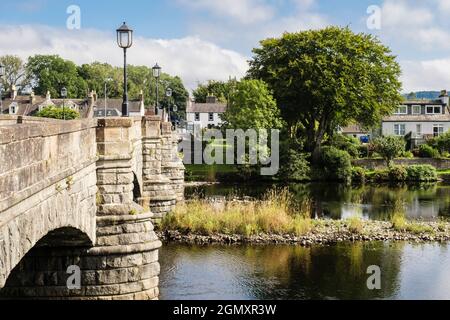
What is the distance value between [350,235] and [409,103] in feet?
173

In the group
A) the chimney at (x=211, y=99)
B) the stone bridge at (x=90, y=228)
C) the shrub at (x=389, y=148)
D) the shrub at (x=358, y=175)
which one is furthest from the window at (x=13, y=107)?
the stone bridge at (x=90, y=228)

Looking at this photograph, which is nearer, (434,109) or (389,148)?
(389,148)

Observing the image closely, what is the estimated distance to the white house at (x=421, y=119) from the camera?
256 feet

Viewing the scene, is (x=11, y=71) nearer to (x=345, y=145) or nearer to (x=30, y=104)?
(x=30, y=104)

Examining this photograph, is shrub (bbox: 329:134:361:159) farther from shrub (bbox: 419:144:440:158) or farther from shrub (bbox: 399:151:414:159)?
shrub (bbox: 419:144:440:158)

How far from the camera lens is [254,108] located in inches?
2229

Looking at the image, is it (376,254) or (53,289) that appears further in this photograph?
(376,254)

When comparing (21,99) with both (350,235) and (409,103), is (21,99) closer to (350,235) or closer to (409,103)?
(409,103)

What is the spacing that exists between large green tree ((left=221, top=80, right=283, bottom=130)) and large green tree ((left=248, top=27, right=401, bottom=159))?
2.49 meters

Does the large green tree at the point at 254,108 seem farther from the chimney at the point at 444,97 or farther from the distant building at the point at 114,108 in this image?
the distant building at the point at 114,108

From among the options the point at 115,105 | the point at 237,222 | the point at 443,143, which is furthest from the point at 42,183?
the point at 115,105

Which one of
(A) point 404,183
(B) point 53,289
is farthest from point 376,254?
(A) point 404,183

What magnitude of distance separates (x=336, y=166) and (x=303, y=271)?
119ft

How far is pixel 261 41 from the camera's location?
203 feet
